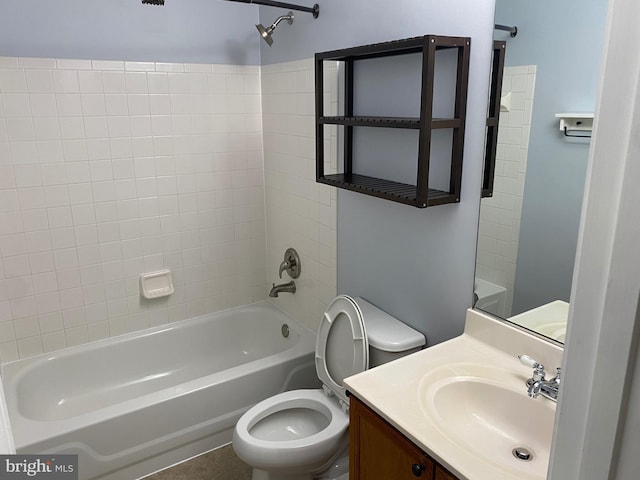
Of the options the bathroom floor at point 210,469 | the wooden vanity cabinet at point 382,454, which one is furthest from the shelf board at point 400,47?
the bathroom floor at point 210,469

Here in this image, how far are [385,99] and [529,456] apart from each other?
1387mm

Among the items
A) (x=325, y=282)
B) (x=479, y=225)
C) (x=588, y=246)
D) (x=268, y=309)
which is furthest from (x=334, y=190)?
(x=588, y=246)

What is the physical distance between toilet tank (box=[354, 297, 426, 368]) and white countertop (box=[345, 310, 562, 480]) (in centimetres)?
23

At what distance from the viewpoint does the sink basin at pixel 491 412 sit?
1.34 metres

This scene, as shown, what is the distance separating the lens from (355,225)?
91.0 inches

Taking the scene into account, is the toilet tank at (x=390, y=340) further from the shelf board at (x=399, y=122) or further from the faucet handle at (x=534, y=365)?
the shelf board at (x=399, y=122)

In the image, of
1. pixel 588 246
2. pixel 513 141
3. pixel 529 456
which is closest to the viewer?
pixel 588 246

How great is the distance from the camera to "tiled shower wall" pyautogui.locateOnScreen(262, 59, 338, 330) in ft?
8.21

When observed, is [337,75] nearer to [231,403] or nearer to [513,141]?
[513,141]

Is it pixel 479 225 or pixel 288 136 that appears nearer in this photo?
pixel 479 225

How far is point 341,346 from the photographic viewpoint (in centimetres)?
210

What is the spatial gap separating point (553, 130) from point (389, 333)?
98 cm

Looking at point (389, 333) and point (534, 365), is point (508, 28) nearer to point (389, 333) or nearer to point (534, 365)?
point (534, 365)

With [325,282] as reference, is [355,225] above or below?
above
